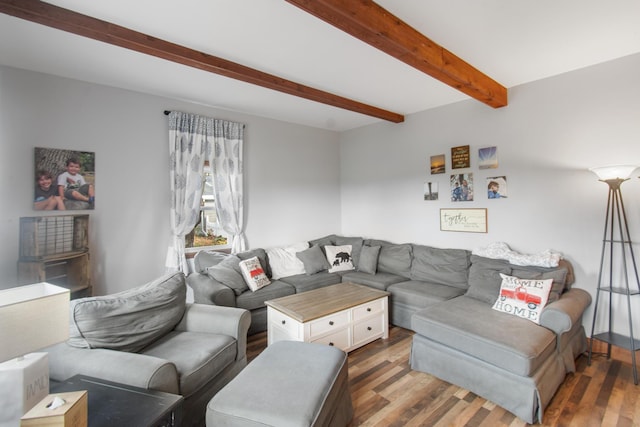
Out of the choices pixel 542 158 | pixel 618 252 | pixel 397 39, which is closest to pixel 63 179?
pixel 397 39

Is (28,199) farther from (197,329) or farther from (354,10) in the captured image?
(354,10)

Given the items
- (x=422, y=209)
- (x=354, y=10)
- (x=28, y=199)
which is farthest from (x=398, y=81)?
(x=28, y=199)

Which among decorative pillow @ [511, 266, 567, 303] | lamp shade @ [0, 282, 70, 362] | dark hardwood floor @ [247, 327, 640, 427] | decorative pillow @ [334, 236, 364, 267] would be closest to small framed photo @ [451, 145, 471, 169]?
decorative pillow @ [511, 266, 567, 303]

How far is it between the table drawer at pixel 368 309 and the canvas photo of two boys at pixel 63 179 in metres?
2.79

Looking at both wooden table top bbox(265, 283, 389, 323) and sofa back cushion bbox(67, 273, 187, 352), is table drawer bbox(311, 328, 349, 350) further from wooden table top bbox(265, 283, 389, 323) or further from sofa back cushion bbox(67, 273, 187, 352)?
sofa back cushion bbox(67, 273, 187, 352)

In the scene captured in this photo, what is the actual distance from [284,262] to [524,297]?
262 centimetres

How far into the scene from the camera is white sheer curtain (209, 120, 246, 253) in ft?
12.5

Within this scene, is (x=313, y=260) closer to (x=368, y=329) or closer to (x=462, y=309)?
(x=368, y=329)

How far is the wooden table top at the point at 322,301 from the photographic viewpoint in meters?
2.57

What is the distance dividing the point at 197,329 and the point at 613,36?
385 centimetres

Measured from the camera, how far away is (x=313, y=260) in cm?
407

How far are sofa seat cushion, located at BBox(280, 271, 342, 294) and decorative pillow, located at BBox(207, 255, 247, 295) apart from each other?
61 cm

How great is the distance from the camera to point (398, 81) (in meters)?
3.08

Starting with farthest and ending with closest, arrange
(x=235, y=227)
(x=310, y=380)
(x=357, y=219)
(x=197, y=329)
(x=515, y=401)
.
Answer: (x=357, y=219) < (x=235, y=227) < (x=197, y=329) < (x=515, y=401) < (x=310, y=380)
